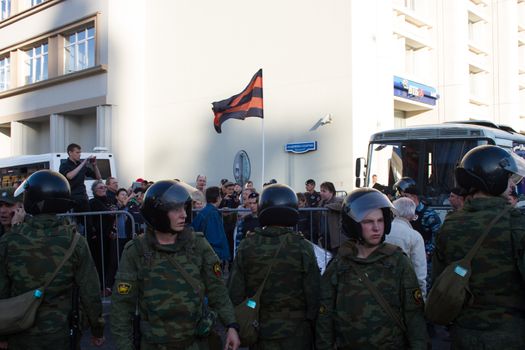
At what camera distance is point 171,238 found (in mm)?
3211

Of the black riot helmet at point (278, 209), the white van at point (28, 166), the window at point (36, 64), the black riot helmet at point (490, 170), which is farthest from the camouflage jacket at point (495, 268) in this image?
the window at point (36, 64)

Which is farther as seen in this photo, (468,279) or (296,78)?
(296,78)

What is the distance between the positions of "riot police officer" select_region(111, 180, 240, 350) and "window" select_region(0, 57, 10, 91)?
28.4 metres

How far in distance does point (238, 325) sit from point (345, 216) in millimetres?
932

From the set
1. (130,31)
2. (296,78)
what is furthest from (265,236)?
(130,31)

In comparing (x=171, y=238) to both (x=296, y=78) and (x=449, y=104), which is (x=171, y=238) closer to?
(x=296, y=78)

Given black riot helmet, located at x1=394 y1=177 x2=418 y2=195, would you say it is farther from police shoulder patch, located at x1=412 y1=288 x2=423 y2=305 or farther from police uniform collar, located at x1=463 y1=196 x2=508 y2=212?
police shoulder patch, located at x1=412 y1=288 x2=423 y2=305

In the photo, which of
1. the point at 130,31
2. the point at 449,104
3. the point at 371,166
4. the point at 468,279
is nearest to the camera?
the point at 468,279

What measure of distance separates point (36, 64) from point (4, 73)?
325 centimetres

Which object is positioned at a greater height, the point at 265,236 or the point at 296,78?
the point at 296,78

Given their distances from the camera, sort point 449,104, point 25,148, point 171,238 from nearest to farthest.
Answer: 1. point 171,238
2. point 449,104
3. point 25,148

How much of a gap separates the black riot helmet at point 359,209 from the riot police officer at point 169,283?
0.84 meters

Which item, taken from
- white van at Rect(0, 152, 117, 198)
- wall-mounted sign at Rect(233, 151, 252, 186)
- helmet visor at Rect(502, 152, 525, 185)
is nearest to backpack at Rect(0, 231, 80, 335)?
helmet visor at Rect(502, 152, 525, 185)

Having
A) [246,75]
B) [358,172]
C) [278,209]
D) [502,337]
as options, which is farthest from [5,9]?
[502,337]
